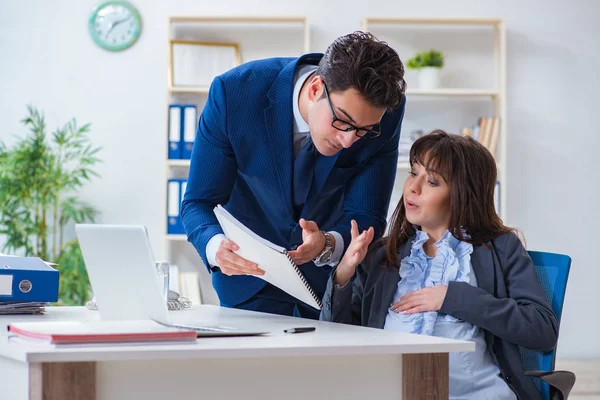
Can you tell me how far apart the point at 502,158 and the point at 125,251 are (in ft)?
10.7

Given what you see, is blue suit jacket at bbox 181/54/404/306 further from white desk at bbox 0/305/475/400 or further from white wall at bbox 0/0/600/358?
white wall at bbox 0/0/600/358

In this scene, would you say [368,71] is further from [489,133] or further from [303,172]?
[489,133]

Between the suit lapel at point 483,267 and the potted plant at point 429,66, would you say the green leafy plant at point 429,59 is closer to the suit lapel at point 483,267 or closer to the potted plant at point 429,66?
the potted plant at point 429,66

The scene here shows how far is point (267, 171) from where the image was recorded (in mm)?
2010

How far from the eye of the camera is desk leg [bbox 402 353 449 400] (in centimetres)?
131

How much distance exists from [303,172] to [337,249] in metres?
0.21

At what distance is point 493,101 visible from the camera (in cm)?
462

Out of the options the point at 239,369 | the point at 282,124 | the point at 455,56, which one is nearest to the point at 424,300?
the point at 282,124

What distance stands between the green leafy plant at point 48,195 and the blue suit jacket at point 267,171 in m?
2.33

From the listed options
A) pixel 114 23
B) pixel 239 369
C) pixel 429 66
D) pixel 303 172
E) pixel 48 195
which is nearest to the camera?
pixel 239 369

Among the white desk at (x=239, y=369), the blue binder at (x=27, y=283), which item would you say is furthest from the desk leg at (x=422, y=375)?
the blue binder at (x=27, y=283)

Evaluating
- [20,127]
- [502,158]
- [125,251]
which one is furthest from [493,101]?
[125,251]

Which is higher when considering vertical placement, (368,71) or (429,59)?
(429,59)

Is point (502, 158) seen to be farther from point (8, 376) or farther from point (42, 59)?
point (8, 376)
